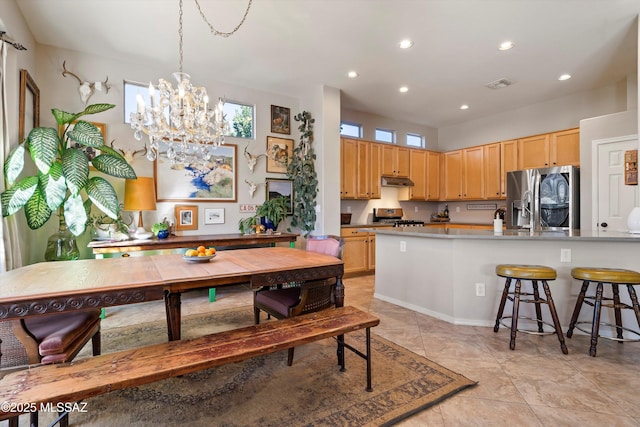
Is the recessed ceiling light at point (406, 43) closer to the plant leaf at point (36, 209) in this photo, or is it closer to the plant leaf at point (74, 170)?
the plant leaf at point (74, 170)

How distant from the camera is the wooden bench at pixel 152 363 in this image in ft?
3.92

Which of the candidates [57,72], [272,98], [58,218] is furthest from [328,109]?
[58,218]

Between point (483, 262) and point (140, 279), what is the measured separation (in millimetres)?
2958

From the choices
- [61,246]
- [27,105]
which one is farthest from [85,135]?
[61,246]

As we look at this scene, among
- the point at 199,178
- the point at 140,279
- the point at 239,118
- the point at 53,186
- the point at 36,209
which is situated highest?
the point at 239,118

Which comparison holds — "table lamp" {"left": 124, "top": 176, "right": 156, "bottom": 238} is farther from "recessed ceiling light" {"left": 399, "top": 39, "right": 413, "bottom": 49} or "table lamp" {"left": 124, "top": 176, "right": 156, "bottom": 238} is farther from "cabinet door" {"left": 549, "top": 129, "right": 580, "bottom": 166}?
"cabinet door" {"left": 549, "top": 129, "right": 580, "bottom": 166}

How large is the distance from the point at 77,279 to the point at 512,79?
18.2 ft

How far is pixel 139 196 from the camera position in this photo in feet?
12.0

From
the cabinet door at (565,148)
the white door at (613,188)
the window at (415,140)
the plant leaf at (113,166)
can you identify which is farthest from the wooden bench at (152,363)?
the window at (415,140)

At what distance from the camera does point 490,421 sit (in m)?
1.64

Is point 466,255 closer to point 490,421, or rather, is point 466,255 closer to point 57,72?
point 490,421

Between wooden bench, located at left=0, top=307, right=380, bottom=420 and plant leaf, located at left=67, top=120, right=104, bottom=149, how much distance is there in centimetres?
232

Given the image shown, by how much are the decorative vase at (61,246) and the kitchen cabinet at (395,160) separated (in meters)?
4.83

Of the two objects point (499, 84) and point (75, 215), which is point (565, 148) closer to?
point (499, 84)
